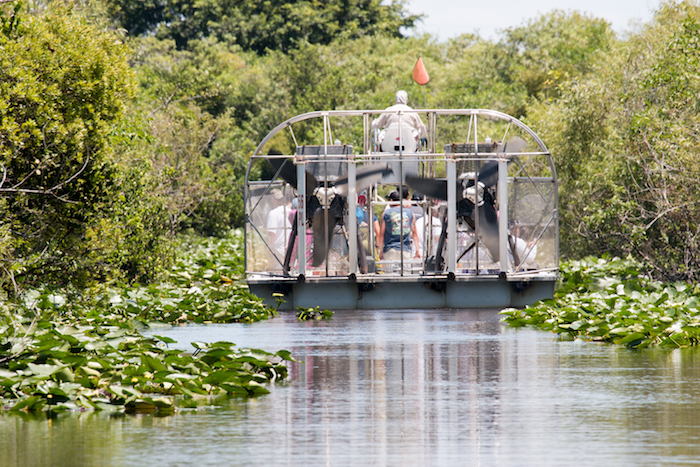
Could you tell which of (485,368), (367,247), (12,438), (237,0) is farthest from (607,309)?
(237,0)

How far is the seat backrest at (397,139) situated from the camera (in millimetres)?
20641

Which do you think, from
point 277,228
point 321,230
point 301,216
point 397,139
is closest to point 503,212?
point 397,139

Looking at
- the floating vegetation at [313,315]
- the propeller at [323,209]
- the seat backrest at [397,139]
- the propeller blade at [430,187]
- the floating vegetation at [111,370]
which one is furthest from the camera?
the seat backrest at [397,139]

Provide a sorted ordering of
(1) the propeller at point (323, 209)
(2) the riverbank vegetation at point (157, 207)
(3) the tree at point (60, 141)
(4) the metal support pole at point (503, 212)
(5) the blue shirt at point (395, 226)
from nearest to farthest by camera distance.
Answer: (2) the riverbank vegetation at point (157, 207) < (3) the tree at point (60, 141) < (4) the metal support pole at point (503, 212) < (1) the propeller at point (323, 209) < (5) the blue shirt at point (395, 226)

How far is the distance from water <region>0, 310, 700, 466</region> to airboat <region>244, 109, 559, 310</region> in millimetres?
5416

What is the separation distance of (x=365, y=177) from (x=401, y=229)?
5.65 ft

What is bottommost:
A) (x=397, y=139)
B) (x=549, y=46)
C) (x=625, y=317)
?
(x=625, y=317)

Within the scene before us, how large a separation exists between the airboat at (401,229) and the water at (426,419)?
542cm

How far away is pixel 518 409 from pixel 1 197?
8.09 metres

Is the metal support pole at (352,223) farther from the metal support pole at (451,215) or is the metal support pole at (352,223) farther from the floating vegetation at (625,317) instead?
the floating vegetation at (625,317)

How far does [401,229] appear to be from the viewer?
18.0 m

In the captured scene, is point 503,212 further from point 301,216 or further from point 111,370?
point 111,370

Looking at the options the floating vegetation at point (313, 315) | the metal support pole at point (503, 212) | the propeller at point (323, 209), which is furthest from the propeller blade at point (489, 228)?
the floating vegetation at point (313, 315)

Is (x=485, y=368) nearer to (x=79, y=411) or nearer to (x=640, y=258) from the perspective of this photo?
(x=79, y=411)
